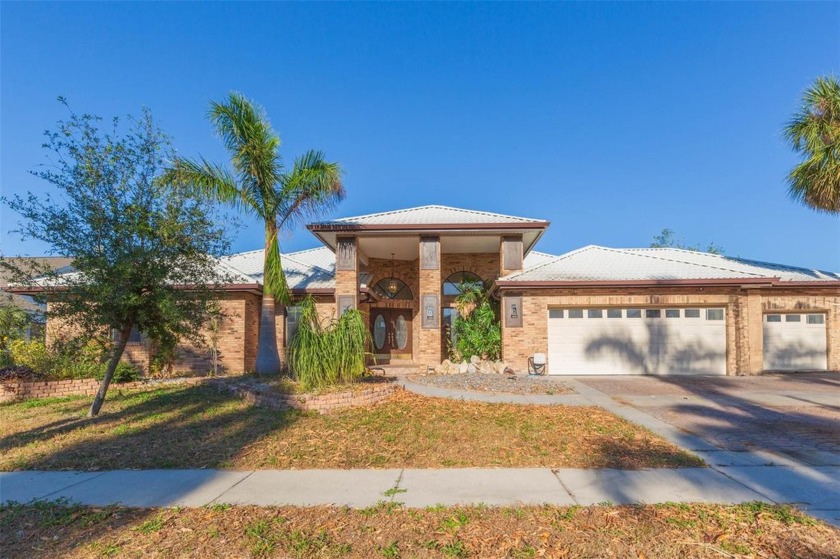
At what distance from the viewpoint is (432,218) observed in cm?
1681

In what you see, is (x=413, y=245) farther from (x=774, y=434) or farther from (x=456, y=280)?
(x=774, y=434)

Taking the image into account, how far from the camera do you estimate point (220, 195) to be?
13.1 meters

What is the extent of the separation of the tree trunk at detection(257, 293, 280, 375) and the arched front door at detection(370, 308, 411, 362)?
6039mm

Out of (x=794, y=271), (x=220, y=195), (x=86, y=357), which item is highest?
(x=220, y=195)

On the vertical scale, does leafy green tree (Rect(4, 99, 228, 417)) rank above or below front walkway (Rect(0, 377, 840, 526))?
above

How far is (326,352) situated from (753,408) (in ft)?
29.4

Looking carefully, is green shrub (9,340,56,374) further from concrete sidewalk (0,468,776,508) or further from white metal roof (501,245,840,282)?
white metal roof (501,245,840,282)

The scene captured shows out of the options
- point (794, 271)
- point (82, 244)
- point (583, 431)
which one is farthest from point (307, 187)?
point (794, 271)

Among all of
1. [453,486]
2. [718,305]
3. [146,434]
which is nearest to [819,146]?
[718,305]

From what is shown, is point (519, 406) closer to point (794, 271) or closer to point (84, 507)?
point (84, 507)

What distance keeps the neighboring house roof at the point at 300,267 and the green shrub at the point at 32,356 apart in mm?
5639

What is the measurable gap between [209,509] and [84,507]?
130 centimetres

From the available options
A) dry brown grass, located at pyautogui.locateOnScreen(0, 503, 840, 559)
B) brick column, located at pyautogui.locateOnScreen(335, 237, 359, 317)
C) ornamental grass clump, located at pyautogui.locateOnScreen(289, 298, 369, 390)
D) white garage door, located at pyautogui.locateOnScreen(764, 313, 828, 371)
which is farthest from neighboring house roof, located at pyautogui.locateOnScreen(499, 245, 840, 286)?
dry brown grass, located at pyautogui.locateOnScreen(0, 503, 840, 559)

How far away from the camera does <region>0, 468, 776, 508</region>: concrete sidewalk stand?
175 inches
